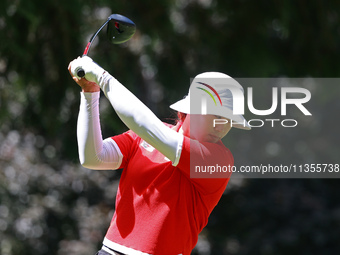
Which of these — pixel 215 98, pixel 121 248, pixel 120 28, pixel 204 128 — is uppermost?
pixel 120 28

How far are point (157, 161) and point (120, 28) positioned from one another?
54 cm

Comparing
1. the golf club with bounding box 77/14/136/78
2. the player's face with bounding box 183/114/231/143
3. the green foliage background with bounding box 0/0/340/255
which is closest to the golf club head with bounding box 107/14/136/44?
the golf club with bounding box 77/14/136/78

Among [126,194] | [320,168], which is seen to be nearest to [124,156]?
[126,194]

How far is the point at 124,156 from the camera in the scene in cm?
228

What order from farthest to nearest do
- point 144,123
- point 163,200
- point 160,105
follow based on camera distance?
point 160,105, point 163,200, point 144,123

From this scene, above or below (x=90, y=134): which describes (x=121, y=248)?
below

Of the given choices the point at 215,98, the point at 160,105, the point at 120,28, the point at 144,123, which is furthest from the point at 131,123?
the point at 160,105

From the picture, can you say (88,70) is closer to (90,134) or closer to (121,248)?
(90,134)

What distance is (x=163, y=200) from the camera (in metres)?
2.10

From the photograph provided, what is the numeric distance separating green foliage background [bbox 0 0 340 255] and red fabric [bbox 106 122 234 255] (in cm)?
180

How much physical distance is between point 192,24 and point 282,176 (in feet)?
6.83

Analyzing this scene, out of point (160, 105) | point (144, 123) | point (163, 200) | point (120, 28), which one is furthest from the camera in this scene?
point (160, 105)

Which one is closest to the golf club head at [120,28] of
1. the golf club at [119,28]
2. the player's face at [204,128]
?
the golf club at [119,28]

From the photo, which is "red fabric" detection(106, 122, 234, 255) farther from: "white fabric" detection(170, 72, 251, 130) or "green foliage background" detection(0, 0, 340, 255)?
"green foliage background" detection(0, 0, 340, 255)
